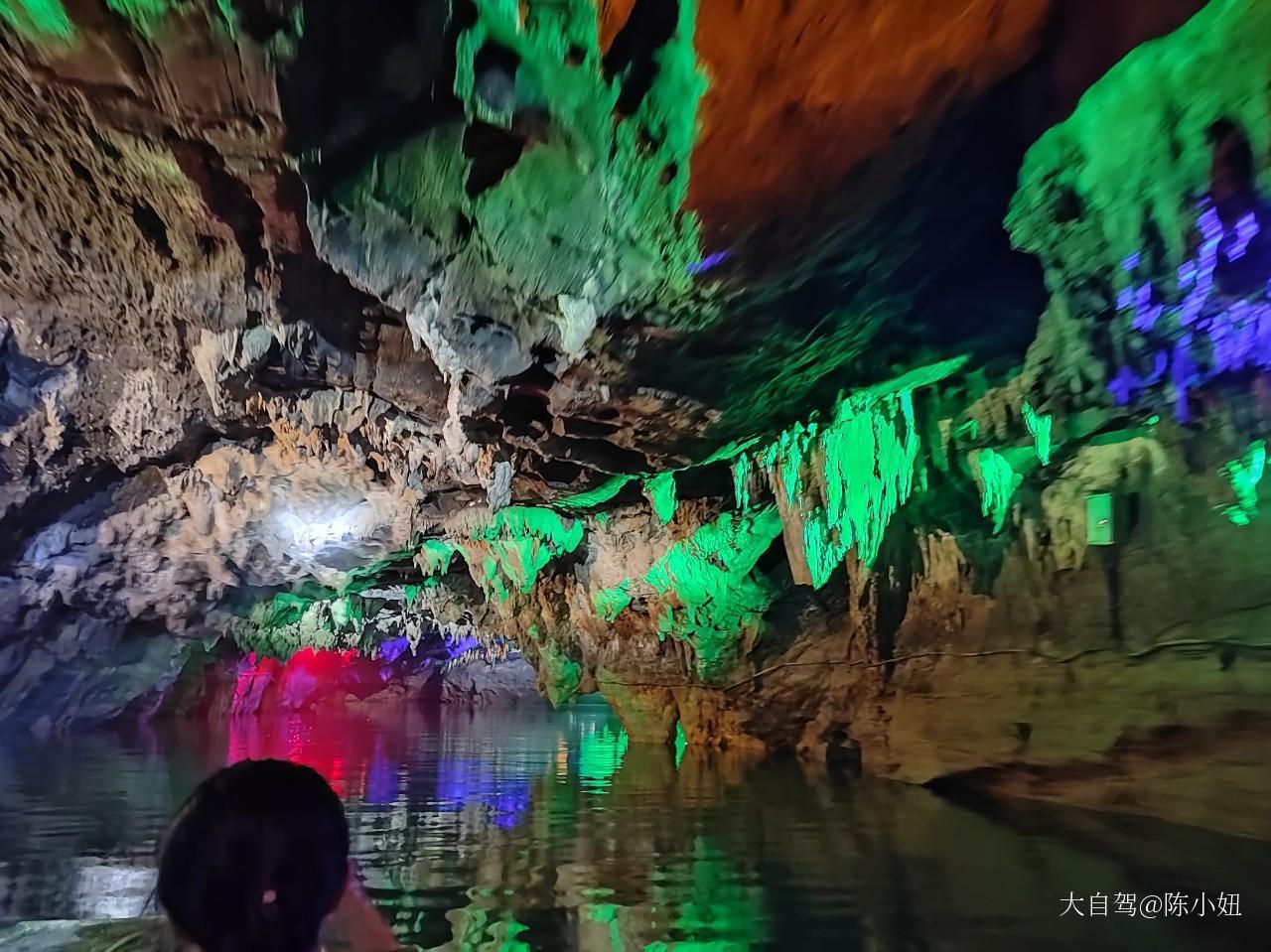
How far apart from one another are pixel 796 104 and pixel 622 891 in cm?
398

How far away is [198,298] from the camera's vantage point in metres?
6.05

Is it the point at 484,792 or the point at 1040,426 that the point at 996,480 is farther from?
the point at 484,792

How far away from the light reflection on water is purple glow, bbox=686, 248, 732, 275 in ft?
10.8

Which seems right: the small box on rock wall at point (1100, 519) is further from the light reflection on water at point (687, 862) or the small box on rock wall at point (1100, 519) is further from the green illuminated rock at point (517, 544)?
the green illuminated rock at point (517, 544)

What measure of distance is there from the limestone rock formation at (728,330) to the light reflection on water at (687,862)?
1.44 m

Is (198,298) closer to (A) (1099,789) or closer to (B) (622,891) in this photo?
(B) (622,891)

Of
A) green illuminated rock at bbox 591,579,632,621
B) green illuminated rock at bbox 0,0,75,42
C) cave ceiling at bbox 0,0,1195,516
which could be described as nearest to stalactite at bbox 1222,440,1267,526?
cave ceiling at bbox 0,0,1195,516

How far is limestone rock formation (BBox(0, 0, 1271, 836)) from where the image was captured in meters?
3.75

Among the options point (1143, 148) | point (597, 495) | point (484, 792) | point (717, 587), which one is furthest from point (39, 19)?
point (717, 587)

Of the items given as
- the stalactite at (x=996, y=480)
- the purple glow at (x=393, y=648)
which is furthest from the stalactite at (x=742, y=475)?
the purple glow at (x=393, y=648)

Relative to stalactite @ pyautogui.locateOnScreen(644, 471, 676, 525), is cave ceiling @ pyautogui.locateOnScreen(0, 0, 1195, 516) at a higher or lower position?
higher

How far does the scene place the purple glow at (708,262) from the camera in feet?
15.3

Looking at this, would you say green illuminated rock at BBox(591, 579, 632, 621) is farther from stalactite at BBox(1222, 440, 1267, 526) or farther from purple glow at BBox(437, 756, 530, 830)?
stalactite at BBox(1222, 440, 1267, 526)

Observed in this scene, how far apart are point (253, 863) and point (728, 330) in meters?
4.61
